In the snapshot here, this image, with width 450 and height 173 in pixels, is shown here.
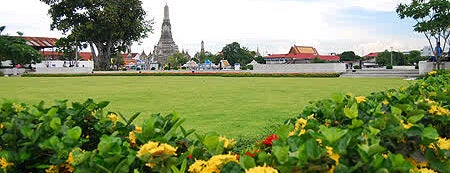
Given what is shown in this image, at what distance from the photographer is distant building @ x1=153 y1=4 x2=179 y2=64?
61562 millimetres

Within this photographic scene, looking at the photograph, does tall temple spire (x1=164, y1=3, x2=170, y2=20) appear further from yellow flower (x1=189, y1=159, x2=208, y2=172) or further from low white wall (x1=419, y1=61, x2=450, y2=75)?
yellow flower (x1=189, y1=159, x2=208, y2=172)

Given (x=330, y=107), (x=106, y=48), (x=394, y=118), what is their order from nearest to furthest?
(x=394, y=118), (x=330, y=107), (x=106, y=48)

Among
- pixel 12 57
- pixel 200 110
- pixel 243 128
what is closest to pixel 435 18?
pixel 200 110

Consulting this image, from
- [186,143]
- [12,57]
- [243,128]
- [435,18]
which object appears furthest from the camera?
[12,57]

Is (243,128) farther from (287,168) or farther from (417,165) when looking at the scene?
(287,168)

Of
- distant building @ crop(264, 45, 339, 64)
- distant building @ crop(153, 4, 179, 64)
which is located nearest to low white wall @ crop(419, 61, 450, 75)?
distant building @ crop(264, 45, 339, 64)

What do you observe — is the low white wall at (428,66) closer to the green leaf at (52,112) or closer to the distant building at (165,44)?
the green leaf at (52,112)

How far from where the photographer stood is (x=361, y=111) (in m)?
1.96

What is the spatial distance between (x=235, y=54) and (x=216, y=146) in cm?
5112

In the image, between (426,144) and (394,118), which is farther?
(394,118)

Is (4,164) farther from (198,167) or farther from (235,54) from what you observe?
(235,54)

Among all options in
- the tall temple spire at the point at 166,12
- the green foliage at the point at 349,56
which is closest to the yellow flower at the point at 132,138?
the green foliage at the point at 349,56

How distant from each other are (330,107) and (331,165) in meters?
1.02

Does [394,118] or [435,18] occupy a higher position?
[435,18]
